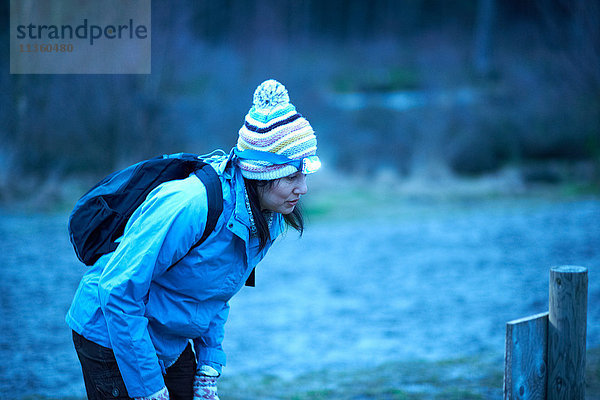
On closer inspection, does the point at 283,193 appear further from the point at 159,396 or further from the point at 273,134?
the point at 159,396

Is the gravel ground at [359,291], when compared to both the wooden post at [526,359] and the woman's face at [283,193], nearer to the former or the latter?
the wooden post at [526,359]

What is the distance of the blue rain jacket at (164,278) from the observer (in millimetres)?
1860

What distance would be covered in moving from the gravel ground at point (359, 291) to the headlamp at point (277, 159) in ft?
8.97

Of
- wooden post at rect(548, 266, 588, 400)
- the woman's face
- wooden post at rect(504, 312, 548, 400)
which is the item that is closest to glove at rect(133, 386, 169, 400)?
the woman's face

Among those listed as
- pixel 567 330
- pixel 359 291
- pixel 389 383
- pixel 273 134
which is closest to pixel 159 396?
pixel 273 134

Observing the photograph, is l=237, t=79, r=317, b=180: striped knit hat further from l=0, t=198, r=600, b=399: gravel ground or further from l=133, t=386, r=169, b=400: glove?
l=0, t=198, r=600, b=399: gravel ground

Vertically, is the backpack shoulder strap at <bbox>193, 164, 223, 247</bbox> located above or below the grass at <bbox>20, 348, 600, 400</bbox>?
above

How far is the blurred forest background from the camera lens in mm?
11297

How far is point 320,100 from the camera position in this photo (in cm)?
1677

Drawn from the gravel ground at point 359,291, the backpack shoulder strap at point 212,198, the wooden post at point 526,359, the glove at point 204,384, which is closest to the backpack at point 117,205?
the backpack shoulder strap at point 212,198

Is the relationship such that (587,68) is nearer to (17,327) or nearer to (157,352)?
(17,327)

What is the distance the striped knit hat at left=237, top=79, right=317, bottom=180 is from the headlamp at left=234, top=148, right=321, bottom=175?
0.01 m

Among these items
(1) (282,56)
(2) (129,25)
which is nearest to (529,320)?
(2) (129,25)

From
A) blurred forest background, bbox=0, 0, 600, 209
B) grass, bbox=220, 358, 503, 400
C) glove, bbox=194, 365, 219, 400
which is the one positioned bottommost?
grass, bbox=220, 358, 503, 400
